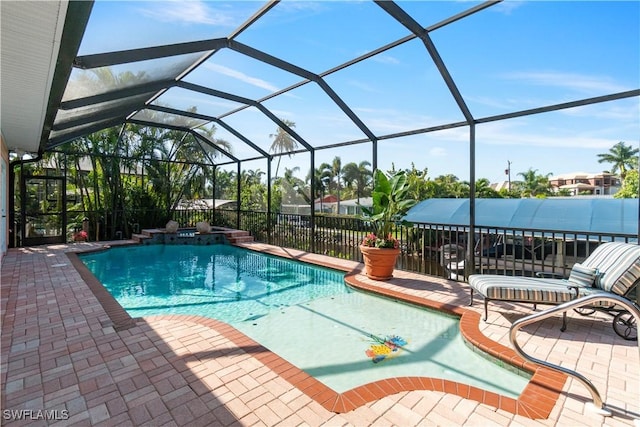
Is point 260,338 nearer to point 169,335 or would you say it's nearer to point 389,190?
point 169,335

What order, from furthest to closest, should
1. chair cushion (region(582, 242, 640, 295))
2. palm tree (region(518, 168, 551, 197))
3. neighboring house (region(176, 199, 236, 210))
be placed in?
palm tree (region(518, 168, 551, 197)) → neighboring house (region(176, 199, 236, 210)) → chair cushion (region(582, 242, 640, 295))

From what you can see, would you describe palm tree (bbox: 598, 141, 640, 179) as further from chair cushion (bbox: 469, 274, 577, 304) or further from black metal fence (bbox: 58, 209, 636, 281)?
chair cushion (bbox: 469, 274, 577, 304)

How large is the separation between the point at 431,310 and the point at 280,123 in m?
6.02

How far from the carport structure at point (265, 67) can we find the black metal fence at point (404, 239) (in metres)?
1.37

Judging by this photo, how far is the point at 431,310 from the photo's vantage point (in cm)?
469

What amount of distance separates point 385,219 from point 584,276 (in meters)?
3.08

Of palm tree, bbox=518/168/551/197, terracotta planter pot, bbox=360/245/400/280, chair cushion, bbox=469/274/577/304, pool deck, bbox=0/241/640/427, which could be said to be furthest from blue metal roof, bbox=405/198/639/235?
palm tree, bbox=518/168/551/197

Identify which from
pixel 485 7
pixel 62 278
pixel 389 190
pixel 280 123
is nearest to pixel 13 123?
pixel 62 278

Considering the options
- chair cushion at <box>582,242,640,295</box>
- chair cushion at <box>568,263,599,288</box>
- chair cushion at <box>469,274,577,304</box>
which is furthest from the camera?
chair cushion at <box>568,263,599,288</box>

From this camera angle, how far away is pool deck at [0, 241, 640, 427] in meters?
2.21

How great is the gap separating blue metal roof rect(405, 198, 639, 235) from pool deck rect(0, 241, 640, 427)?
6129mm

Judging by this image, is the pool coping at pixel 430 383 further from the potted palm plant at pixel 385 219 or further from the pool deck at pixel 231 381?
the potted palm plant at pixel 385 219

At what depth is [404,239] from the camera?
1090 centimetres
